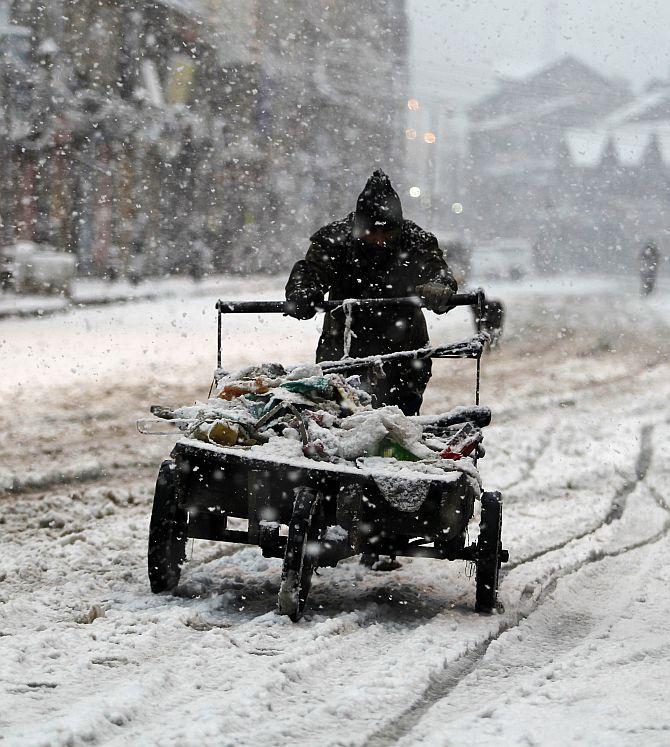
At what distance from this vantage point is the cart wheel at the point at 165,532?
18.5 feet

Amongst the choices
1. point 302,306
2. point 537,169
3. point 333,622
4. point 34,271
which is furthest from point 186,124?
point 537,169

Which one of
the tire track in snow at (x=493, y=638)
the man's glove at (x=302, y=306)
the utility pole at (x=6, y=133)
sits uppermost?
the utility pole at (x=6, y=133)

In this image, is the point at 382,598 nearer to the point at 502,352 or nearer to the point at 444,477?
the point at 444,477

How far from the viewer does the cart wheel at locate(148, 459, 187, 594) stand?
5648mm

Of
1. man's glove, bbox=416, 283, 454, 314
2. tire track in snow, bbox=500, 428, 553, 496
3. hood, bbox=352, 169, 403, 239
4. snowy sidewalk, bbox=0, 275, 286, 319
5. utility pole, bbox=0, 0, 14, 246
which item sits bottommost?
tire track in snow, bbox=500, 428, 553, 496

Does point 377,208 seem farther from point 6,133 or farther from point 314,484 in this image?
point 6,133

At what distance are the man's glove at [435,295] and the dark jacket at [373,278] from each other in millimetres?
487

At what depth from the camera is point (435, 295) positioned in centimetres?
673

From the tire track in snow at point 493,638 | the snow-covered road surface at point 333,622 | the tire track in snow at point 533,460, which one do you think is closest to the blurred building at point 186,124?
the snow-covered road surface at point 333,622

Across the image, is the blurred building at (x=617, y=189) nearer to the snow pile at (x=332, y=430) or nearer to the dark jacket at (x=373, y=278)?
the dark jacket at (x=373, y=278)

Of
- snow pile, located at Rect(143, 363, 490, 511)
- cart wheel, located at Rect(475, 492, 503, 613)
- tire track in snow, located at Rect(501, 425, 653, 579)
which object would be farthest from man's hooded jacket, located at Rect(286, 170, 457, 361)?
cart wheel, located at Rect(475, 492, 503, 613)

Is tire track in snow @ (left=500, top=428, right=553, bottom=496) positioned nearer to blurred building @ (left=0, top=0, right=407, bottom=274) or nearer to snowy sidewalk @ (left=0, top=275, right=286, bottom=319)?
snowy sidewalk @ (left=0, top=275, right=286, bottom=319)

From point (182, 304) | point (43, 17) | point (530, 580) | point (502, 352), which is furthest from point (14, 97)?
point (530, 580)

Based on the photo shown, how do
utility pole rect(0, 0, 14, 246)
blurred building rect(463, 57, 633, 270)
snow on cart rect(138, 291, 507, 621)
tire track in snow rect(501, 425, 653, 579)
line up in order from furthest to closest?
blurred building rect(463, 57, 633, 270) < utility pole rect(0, 0, 14, 246) < tire track in snow rect(501, 425, 653, 579) < snow on cart rect(138, 291, 507, 621)
